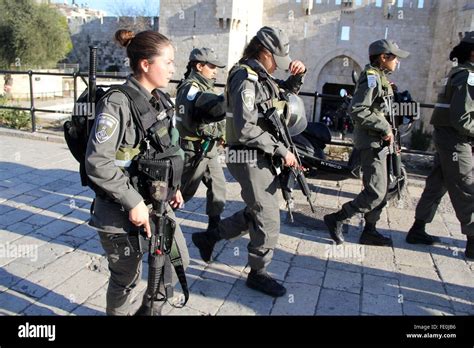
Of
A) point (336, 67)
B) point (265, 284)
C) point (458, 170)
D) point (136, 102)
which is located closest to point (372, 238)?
point (458, 170)

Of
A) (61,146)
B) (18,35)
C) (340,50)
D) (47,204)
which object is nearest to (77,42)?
(18,35)

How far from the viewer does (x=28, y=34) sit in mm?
28453

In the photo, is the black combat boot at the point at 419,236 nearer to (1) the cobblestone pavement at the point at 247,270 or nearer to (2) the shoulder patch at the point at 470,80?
(1) the cobblestone pavement at the point at 247,270

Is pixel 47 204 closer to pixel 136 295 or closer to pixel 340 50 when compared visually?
pixel 136 295

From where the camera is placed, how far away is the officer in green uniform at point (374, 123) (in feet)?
12.0

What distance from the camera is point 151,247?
2146 mm

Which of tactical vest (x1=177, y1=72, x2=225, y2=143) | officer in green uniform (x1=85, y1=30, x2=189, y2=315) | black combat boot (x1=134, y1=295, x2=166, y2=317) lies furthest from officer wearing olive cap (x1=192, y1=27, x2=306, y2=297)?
black combat boot (x1=134, y1=295, x2=166, y2=317)

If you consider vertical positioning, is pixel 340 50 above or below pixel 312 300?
above

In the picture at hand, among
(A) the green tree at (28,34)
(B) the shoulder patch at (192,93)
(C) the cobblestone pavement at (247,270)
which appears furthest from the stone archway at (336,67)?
(B) the shoulder patch at (192,93)

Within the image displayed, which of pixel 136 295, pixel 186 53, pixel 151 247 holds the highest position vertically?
pixel 186 53

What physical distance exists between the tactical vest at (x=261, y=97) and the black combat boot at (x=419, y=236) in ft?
6.86

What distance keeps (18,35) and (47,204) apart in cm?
2849

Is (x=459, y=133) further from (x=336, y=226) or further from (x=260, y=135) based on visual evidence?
(x=260, y=135)

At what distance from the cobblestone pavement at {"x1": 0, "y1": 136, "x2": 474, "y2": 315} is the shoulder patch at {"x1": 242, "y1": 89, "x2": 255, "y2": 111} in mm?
1417
